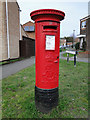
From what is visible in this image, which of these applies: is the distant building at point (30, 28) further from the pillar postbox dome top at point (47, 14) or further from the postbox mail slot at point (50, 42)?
the postbox mail slot at point (50, 42)

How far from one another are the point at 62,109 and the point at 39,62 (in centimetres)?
129

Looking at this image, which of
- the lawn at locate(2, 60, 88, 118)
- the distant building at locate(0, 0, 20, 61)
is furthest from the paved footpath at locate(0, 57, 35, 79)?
the lawn at locate(2, 60, 88, 118)

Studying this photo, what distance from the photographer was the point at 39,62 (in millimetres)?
2490

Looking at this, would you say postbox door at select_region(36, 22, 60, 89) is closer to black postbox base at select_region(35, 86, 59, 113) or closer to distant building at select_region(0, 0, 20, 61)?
black postbox base at select_region(35, 86, 59, 113)

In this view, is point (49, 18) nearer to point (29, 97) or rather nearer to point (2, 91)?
point (29, 97)

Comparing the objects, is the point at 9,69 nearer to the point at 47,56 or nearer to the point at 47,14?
the point at 47,56

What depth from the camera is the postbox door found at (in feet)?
7.65

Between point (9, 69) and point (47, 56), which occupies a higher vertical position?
point (47, 56)

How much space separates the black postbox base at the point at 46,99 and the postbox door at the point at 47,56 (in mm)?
113

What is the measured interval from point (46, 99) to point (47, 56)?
3.27 feet

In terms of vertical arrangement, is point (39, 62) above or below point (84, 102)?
above

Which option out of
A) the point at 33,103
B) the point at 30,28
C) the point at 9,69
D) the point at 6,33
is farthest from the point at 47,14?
the point at 30,28

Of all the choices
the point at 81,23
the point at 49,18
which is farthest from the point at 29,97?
the point at 81,23

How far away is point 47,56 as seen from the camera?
2402 mm
